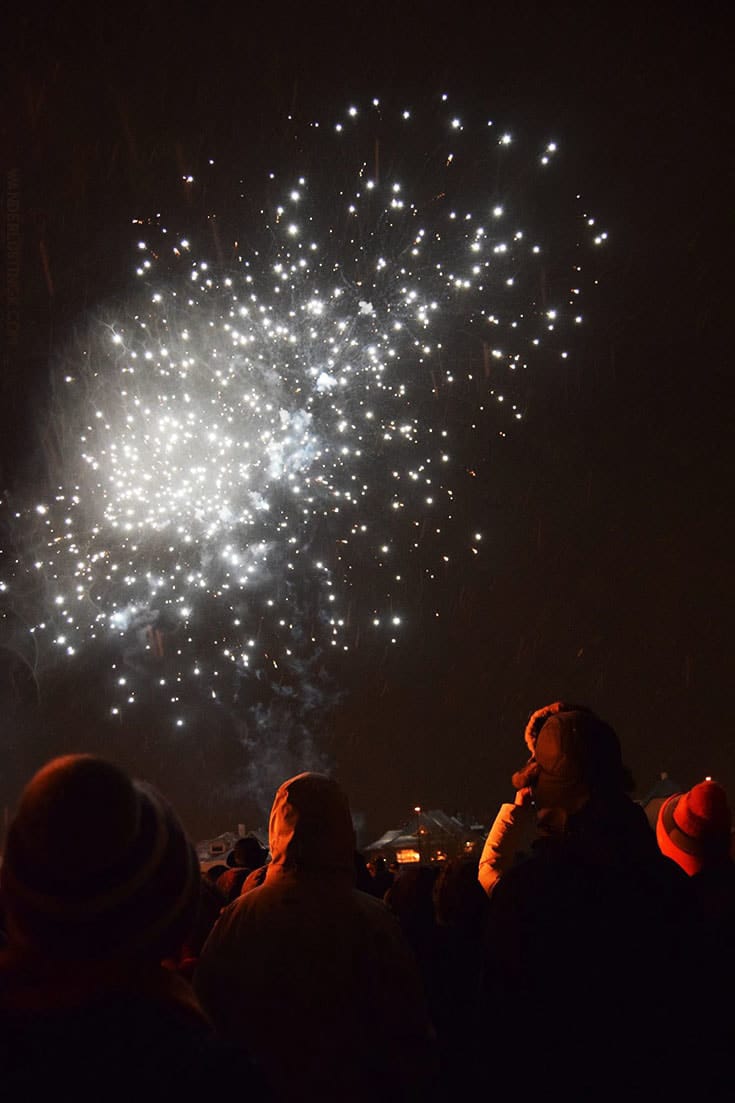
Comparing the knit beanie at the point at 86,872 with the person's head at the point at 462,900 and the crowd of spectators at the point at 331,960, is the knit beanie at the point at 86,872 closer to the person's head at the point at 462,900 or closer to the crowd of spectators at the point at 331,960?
the crowd of spectators at the point at 331,960

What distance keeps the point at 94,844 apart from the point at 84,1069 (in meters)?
0.37

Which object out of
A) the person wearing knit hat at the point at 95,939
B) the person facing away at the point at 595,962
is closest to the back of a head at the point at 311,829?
the person facing away at the point at 595,962

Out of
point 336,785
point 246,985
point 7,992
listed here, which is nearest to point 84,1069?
point 7,992

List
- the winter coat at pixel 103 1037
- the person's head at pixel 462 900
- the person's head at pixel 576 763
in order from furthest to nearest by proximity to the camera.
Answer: the person's head at pixel 462 900 → the person's head at pixel 576 763 → the winter coat at pixel 103 1037

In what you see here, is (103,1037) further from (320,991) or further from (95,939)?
(320,991)

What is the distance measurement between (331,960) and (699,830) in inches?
76.5

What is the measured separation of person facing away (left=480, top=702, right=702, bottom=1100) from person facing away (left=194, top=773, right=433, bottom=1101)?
0.37m

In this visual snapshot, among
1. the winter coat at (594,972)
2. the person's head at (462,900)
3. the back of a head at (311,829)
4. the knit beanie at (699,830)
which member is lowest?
the winter coat at (594,972)

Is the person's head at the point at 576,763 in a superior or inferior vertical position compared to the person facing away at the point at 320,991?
superior

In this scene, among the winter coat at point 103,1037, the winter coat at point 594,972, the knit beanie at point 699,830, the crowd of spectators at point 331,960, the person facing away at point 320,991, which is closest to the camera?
the winter coat at point 103,1037

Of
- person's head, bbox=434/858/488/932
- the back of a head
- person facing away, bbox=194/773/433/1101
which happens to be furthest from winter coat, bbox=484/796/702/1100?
person's head, bbox=434/858/488/932

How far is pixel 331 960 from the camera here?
2.58 meters

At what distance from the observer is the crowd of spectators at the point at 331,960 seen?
54.1 inches

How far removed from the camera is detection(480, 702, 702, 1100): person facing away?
224 centimetres
